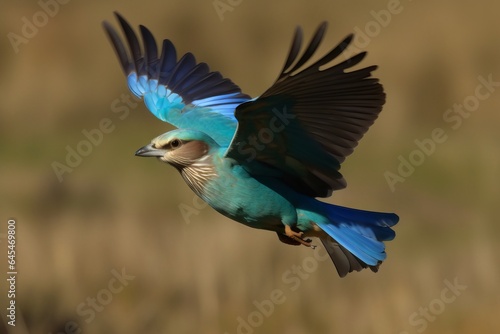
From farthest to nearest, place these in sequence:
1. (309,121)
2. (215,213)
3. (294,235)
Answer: (215,213)
(294,235)
(309,121)

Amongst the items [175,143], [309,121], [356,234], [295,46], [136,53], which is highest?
[295,46]

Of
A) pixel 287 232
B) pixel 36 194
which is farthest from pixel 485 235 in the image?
pixel 287 232

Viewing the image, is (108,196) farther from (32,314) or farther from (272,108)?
(272,108)

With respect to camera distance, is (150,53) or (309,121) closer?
(309,121)

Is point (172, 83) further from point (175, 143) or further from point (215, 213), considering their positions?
point (215, 213)

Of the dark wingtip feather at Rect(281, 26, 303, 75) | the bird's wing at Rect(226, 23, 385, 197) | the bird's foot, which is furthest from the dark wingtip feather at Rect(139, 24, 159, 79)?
the dark wingtip feather at Rect(281, 26, 303, 75)

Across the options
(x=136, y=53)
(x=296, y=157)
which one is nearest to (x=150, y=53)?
(x=136, y=53)

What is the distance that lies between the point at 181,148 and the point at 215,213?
4.22m

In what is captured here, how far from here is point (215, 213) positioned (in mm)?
10656

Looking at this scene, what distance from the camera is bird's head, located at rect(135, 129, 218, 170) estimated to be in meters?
6.45

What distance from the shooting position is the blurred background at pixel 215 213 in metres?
8.27

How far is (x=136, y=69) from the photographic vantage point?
25.7 ft

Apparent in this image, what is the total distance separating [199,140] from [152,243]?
119 inches

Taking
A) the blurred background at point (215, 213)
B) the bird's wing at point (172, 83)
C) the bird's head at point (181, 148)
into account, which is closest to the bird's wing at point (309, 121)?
the bird's head at point (181, 148)
